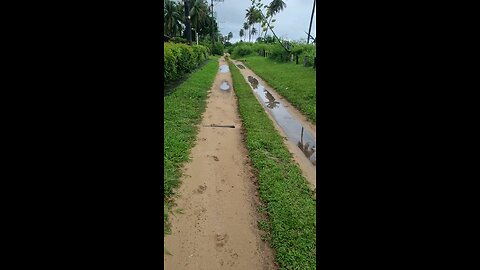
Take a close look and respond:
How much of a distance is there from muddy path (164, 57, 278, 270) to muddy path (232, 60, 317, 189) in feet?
2.70

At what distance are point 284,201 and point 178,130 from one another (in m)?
3.24

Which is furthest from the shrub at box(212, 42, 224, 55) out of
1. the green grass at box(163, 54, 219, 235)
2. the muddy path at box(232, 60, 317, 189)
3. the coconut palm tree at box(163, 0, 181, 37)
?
the muddy path at box(232, 60, 317, 189)

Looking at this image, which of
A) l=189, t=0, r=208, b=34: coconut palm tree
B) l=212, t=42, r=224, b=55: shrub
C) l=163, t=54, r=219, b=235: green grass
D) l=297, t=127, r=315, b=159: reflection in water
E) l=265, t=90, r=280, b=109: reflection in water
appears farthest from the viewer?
l=212, t=42, r=224, b=55: shrub

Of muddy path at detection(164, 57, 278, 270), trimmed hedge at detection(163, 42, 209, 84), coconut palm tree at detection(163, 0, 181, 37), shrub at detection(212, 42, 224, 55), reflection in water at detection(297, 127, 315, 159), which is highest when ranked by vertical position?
coconut palm tree at detection(163, 0, 181, 37)

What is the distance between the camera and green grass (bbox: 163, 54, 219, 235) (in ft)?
12.5

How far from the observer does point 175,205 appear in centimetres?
337

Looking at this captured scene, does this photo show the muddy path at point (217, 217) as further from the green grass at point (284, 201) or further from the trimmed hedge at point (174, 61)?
the trimmed hedge at point (174, 61)

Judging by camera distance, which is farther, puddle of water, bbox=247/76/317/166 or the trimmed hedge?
the trimmed hedge

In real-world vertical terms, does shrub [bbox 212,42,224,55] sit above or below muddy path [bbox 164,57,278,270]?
above

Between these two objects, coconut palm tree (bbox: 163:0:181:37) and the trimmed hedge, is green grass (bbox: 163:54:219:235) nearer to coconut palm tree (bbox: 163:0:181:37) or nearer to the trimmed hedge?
the trimmed hedge

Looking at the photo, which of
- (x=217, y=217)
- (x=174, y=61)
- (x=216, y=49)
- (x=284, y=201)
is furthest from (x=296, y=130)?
(x=216, y=49)
